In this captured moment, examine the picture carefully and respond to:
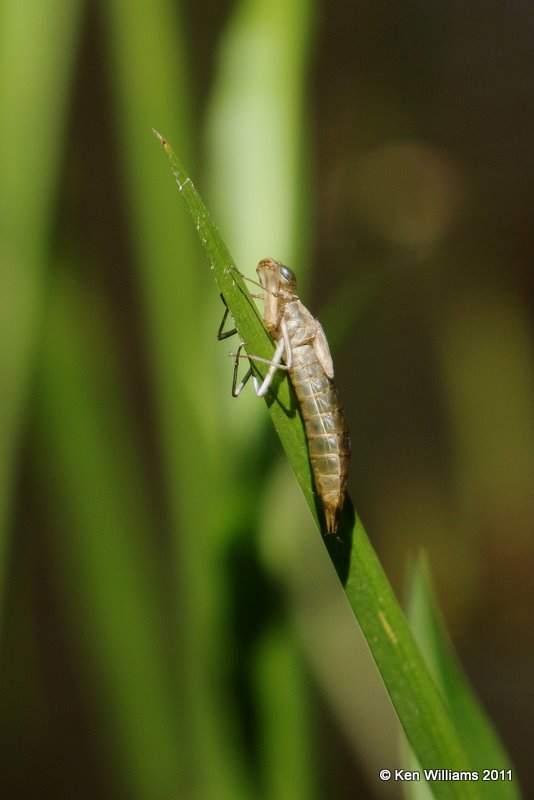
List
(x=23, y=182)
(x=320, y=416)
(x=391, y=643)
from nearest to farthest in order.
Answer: (x=391, y=643) → (x=320, y=416) → (x=23, y=182)

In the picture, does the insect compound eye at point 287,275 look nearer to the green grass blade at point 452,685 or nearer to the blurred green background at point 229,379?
the blurred green background at point 229,379

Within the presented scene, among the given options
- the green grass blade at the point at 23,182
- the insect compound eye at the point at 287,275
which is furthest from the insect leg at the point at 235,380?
the green grass blade at the point at 23,182

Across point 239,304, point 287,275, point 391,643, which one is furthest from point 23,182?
point 391,643

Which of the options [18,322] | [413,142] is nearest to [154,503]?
[18,322]

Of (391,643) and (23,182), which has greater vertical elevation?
(23,182)

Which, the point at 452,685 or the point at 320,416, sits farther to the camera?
the point at 320,416

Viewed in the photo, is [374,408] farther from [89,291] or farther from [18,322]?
[18,322]

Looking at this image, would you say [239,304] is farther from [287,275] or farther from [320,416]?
[287,275]

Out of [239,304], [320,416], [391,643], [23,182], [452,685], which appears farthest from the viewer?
[23,182]
